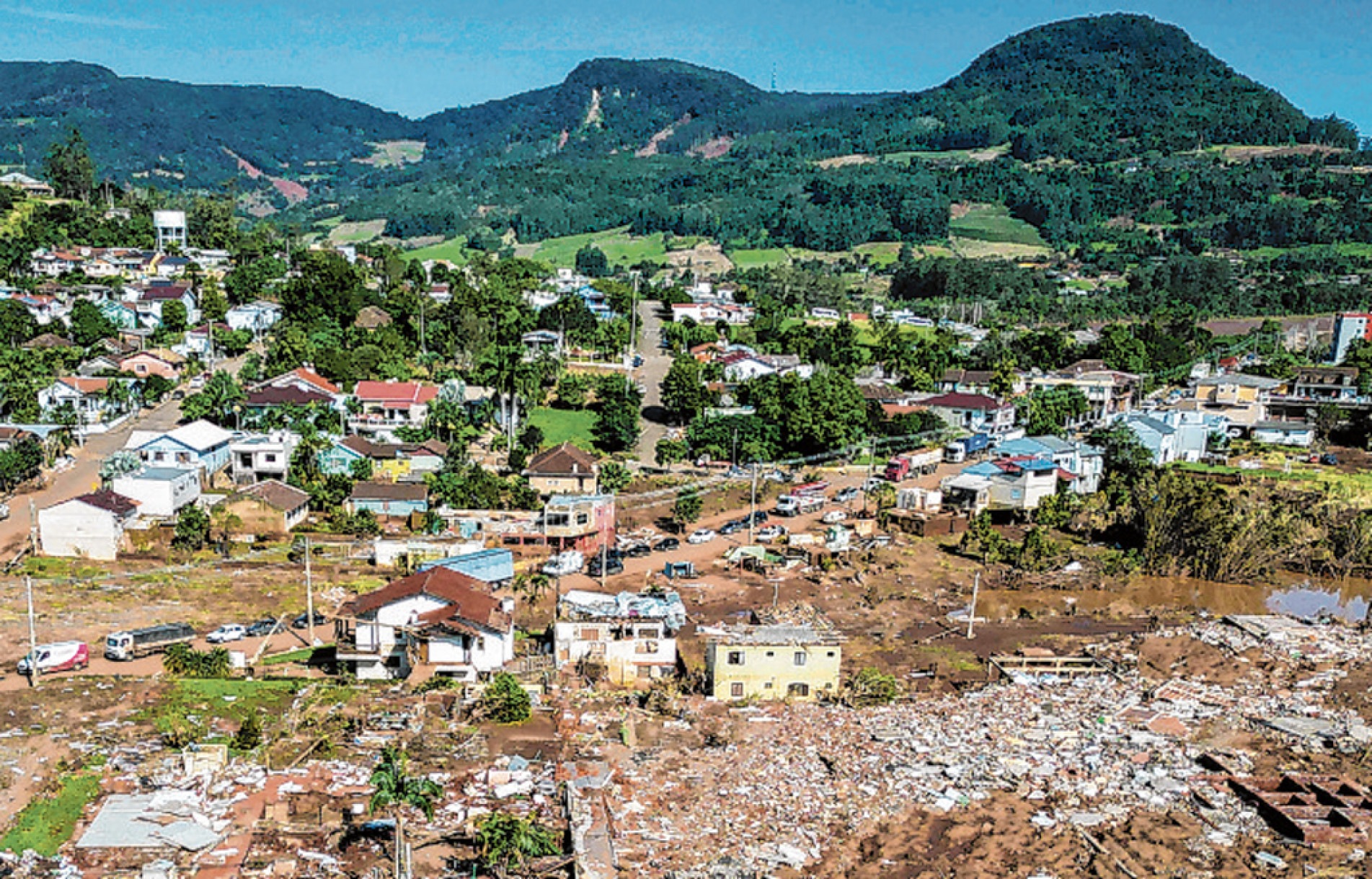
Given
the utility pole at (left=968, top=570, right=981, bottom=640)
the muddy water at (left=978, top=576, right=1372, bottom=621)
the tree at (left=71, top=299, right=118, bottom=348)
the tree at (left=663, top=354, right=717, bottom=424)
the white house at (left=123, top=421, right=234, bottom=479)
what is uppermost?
the tree at (left=71, top=299, right=118, bottom=348)

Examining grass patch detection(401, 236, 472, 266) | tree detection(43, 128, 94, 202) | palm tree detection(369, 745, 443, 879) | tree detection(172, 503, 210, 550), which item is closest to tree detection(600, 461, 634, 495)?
tree detection(172, 503, 210, 550)

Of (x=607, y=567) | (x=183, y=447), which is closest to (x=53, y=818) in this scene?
(x=607, y=567)

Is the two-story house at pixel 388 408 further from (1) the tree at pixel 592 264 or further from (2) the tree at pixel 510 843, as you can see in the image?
(1) the tree at pixel 592 264

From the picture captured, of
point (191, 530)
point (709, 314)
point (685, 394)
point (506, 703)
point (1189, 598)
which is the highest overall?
point (709, 314)

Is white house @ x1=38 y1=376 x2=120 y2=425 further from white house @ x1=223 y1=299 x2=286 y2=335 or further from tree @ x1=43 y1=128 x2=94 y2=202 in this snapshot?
tree @ x1=43 y1=128 x2=94 y2=202

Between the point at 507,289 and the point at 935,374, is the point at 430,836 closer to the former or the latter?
the point at 935,374

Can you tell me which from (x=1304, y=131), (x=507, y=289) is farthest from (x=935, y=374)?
(x=1304, y=131)

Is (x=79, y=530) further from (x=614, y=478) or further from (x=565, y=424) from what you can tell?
(x=565, y=424)

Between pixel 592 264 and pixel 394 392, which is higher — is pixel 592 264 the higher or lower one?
the higher one
